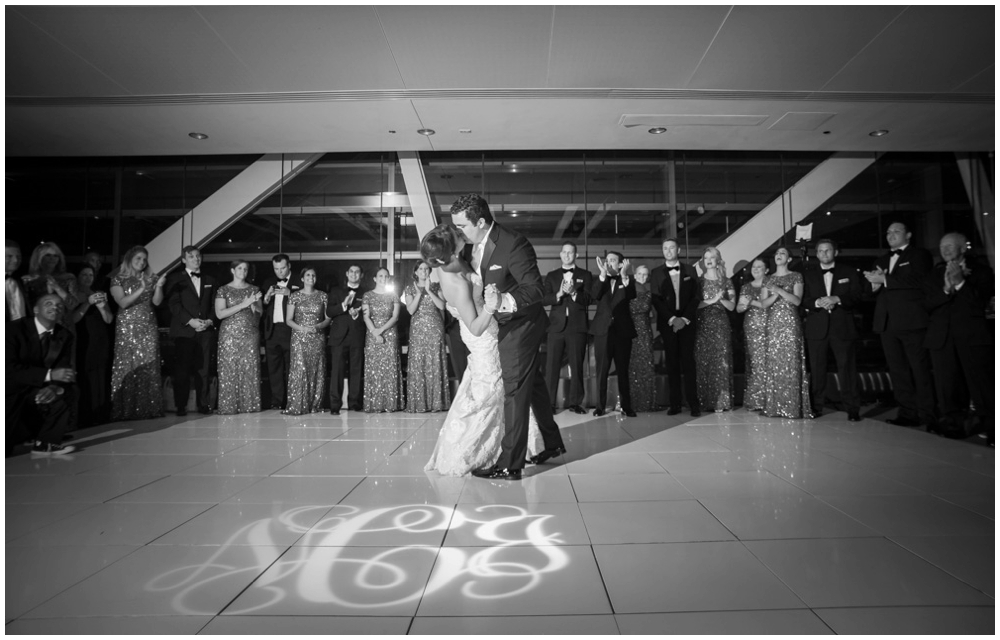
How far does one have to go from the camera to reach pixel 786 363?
5270mm

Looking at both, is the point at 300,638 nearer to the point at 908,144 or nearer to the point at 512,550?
the point at 512,550

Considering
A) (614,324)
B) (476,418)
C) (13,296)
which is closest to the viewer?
(476,418)

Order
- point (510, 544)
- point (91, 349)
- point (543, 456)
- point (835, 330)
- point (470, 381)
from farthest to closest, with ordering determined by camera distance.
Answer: point (835, 330), point (91, 349), point (543, 456), point (470, 381), point (510, 544)

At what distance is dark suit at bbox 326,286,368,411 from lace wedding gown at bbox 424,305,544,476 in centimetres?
313

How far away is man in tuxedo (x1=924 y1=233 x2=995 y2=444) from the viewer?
4062 millimetres

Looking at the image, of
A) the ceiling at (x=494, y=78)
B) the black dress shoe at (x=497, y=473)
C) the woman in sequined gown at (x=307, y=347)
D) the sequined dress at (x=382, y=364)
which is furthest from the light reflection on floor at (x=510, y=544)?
the ceiling at (x=494, y=78)

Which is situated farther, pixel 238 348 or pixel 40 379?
pixel 238 348

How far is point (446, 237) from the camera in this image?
9.18 feet

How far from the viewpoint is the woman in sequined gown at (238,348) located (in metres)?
5.78

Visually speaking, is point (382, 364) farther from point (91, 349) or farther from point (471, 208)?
point (471, 208)

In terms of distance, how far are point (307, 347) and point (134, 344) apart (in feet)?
5.17

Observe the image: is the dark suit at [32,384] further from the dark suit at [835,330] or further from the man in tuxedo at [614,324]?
the dark suit at [835,330]

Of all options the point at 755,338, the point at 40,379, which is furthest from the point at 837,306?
the point at 40,379

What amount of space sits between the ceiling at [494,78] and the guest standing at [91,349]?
6.01 feet
